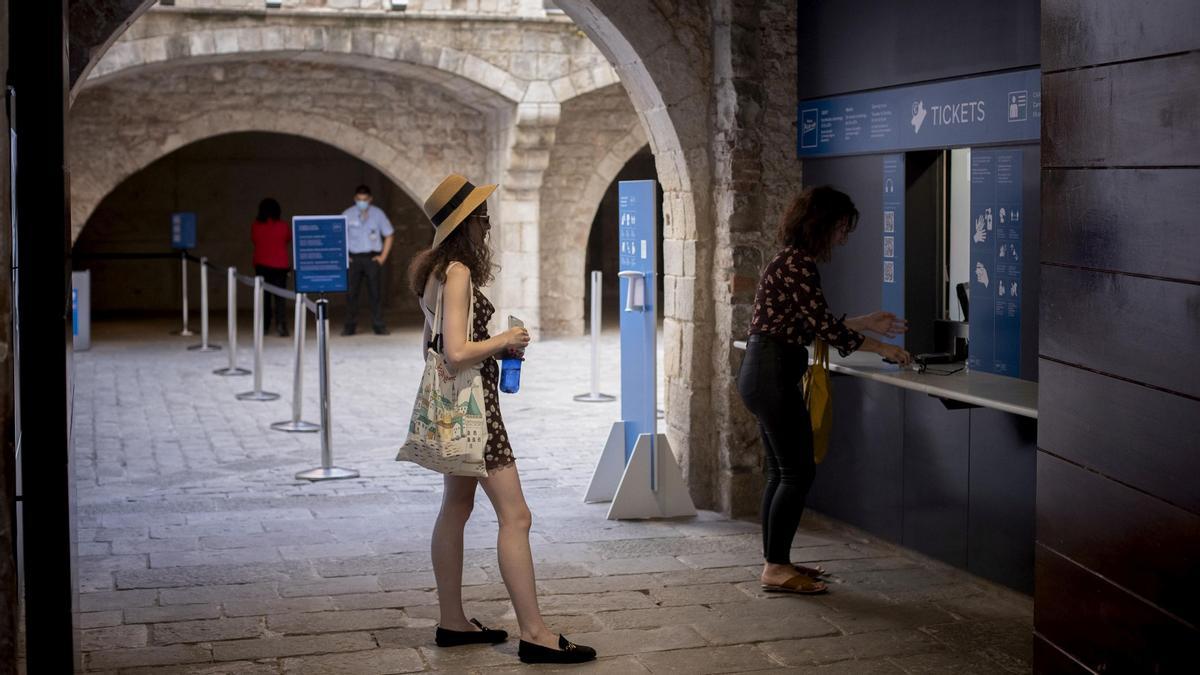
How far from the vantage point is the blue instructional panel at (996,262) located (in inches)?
182

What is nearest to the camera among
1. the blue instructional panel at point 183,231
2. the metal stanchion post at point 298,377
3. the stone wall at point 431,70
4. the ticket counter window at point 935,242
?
the ticket counter window at point 935,242

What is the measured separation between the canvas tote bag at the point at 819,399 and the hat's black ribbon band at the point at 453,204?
4.76 ft

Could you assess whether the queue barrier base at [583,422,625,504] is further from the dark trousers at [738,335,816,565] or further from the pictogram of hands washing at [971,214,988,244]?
the pictogram of hands washing at [971,214,988,244]

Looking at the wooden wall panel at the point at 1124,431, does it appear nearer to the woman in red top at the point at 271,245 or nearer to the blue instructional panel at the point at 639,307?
the blue instructional panel at the point at 639,307

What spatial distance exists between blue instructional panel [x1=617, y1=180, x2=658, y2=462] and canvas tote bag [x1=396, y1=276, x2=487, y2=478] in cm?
202

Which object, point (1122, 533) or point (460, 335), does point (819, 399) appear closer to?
point (460, 335)

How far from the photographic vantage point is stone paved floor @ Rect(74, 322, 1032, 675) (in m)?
4.02

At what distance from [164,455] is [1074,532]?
556 centimetres

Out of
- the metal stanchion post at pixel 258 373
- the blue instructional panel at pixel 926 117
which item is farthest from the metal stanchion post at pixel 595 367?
the blue instructional panel at pixel 926 117

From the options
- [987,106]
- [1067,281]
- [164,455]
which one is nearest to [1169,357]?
[1067,281]

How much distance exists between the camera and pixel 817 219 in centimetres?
445

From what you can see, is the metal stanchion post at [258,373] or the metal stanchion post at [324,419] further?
the metal stanchion post at [258,373]

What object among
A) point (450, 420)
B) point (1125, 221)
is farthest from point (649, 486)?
point (1125, 221)

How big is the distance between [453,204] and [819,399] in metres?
1.55
